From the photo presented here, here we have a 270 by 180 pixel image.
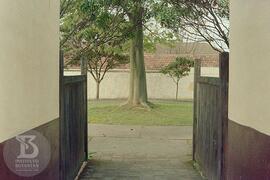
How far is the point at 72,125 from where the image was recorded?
22.8 feet

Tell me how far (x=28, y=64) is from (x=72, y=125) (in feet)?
10.3

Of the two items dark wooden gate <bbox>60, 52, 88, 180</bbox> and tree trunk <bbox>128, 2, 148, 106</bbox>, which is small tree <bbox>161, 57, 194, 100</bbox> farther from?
dark wooden gate <bbox>60, 52, 88, 180</bbox>

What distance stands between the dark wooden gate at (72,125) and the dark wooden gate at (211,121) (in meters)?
2.09

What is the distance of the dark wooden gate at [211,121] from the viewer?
5664 mm

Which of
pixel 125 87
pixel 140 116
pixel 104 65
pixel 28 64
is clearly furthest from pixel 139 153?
pixel 125 87

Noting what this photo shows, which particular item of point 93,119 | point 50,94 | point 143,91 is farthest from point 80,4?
point 143,91

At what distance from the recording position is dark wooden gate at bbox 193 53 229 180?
5664mm

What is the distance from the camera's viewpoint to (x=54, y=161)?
521 cm

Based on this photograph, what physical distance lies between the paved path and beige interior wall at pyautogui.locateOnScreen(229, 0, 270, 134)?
3026 mm

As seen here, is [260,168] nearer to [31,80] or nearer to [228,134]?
[228,134]

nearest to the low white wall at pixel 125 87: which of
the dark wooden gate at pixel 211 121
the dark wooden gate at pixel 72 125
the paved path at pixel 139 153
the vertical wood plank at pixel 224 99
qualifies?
the paved path at pixel 139 153

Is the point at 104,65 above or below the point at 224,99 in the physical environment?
above

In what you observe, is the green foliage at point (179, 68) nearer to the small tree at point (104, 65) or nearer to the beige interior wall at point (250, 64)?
the small tree at point (104, 65)
